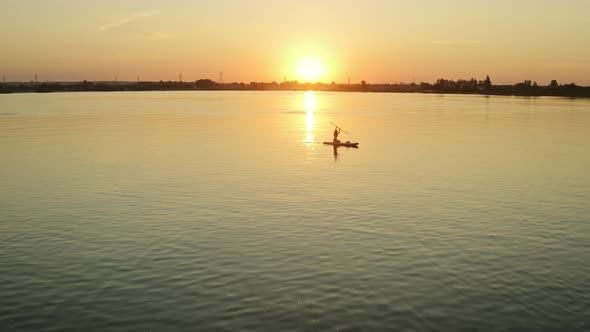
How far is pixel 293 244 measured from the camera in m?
29.0

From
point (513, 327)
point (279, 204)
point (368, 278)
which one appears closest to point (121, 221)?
point (279, 204)

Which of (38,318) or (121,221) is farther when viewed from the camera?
(121,221)

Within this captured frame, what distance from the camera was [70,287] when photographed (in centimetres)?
2256

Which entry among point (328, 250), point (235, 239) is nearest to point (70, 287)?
point (235, 239)

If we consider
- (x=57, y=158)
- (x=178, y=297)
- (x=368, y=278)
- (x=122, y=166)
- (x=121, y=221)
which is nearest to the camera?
(x=178, y=297)

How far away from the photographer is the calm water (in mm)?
20234

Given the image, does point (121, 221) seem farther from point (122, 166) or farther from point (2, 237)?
point (122, 166)

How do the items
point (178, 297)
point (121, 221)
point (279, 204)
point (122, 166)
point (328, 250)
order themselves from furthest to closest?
point (122, 166) < point (279, 204) < point (121, 221) < point (328, 250) < point (178, 297)

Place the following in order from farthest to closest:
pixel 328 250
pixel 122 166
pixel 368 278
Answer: pixel 122 166 → pixel 328 250 → pixel 368 278

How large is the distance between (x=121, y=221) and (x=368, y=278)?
17.0m

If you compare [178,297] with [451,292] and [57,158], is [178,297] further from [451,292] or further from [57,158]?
[57,158]

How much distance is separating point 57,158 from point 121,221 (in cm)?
3353

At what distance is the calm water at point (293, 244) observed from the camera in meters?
20.2

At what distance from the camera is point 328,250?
27922mm
